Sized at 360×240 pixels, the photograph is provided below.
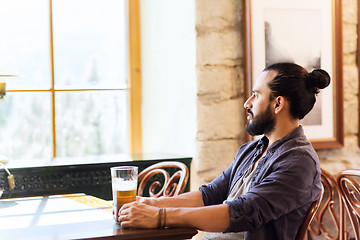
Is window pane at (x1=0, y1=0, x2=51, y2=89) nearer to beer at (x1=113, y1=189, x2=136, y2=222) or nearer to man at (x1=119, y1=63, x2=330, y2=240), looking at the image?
man at (x1=119, y1=63, x2=330, y2=240)

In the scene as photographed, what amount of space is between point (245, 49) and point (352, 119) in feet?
2.58

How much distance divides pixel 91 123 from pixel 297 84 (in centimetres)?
176

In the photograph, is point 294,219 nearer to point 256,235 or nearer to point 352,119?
point 256,235

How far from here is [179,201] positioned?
197 cm

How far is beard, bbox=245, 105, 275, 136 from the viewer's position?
189cm

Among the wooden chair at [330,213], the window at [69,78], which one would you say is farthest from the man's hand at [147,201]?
the window at [69,78]

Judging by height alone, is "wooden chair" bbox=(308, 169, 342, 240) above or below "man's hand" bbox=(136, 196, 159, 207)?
below

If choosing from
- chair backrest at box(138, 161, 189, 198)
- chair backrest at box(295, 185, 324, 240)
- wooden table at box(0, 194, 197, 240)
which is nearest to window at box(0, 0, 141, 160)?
chair backrest at box(138, 161, 189, 198)

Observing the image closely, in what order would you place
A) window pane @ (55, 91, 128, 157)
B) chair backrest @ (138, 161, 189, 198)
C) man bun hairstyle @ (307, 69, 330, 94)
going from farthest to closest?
window pane @ (55, 91, 128, 157)
chair backrest @ (138, 161, 189, 198)
man bun hairstyle @ (307, 69, 330, 94)

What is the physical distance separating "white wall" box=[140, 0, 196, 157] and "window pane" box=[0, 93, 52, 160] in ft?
2.09

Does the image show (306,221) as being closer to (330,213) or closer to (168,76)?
(330,213)

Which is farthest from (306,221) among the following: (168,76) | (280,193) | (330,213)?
(168,76)

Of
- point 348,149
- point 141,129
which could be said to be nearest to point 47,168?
point 141,129

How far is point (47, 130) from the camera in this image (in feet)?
A: 10.4
